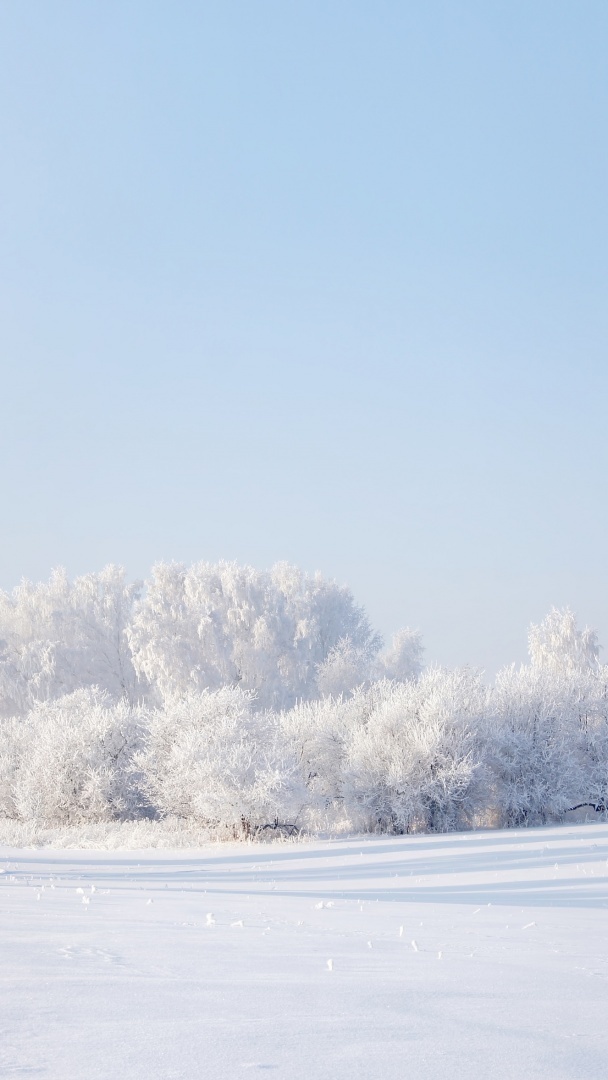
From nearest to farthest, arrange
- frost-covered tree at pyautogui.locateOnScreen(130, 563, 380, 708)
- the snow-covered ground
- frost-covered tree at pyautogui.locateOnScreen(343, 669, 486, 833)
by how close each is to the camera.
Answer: the snow-covered ground → frost-covered tree at pyautogui.locateOnScreen(343, 669, 486, 833) → frost-covered tree at pyautogui.locateOnScreen(130, 563, 380, 708)

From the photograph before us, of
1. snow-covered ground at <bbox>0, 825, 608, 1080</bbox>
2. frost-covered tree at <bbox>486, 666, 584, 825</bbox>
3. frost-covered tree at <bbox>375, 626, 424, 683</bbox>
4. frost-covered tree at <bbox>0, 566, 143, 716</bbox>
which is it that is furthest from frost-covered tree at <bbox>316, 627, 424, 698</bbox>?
snow-covered ground at <bbox>0, 825, 608, 1080</bbox>

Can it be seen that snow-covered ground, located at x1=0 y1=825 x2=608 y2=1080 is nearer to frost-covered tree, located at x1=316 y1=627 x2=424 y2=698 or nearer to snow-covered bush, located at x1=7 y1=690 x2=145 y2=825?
snow-covered bush, located at x1=7 y1=690 x2=145 y2=825

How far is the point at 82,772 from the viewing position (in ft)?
83.8

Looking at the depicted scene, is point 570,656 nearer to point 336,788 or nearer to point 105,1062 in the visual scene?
point 336,788

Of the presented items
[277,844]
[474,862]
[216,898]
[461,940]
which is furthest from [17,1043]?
[277,844]

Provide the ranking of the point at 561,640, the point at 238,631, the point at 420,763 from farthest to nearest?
the point at 561,640 → the point at 238,631 → the point at 420,763

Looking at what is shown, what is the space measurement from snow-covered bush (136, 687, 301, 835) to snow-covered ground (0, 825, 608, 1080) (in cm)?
1125

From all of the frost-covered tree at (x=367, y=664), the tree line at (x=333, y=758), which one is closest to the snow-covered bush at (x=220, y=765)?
the tree line at (x=333, y=758)

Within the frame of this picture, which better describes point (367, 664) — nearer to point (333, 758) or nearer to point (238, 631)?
point (238, 631)

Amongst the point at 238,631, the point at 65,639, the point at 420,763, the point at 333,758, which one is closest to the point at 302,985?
the point at 420,763

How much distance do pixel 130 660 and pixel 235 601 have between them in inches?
233

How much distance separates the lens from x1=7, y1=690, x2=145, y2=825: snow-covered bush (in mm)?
25125

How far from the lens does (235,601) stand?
154 ft

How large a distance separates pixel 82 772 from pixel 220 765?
5.83m
